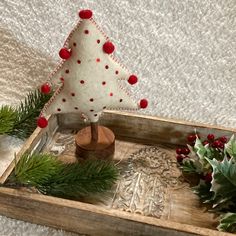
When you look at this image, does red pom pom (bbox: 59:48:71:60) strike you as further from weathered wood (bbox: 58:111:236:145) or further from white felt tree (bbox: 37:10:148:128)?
weathered wood (bbox: 58:111:236:145)

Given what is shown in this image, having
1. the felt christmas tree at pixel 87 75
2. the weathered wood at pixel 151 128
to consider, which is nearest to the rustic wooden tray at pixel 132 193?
the weathered wood at pixel 151 128

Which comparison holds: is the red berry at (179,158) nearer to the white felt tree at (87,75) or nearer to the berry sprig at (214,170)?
the berry sprig at (214,170)

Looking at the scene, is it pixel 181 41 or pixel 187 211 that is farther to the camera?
pixel 181 41

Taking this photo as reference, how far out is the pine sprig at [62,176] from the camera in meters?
0.66

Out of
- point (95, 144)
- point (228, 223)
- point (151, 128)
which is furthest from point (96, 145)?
point (228, 223)

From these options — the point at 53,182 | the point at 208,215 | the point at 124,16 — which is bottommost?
the point at 208,215

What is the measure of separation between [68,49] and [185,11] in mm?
388

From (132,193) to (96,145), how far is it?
10 cm

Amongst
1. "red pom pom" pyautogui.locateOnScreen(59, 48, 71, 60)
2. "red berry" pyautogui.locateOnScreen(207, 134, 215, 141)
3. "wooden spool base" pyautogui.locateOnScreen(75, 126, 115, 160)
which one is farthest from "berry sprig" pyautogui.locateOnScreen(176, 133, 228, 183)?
"red pom pom" pyautogui.locateOnScreen(59, 48, 71, 60)

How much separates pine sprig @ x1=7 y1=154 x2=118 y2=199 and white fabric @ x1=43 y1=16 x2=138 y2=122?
0.27 feet

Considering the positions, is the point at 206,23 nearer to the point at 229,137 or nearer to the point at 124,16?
the point at 124,16

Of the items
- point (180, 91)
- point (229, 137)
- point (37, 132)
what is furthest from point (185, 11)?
point (37, 132)

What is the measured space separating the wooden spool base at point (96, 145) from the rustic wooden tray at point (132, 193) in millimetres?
44

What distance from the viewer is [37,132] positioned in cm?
76
